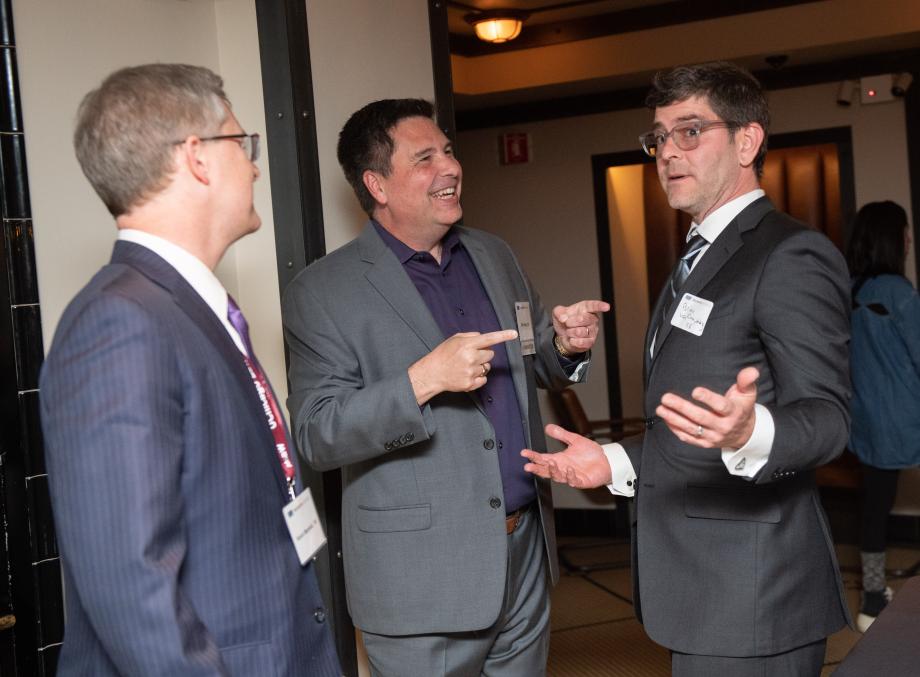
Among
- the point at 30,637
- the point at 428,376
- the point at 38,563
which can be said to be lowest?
the point at 30,637

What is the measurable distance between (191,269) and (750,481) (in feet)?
3.65

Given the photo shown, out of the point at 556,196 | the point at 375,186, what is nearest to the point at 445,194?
the point at 375,186

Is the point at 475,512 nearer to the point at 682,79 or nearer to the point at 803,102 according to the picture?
the point at 682,79

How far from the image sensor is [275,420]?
153 cm

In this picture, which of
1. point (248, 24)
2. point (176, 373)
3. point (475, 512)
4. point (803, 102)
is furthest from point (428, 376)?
point (803, 102)

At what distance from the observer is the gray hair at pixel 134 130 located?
54.7 inches

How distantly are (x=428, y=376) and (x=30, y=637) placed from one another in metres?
1.05

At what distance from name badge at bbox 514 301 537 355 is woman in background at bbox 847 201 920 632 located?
2.68 meters

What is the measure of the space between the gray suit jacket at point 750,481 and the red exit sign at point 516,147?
4.86 metres

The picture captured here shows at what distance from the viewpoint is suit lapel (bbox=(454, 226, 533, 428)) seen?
2.45 meters

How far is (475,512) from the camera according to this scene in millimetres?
2262

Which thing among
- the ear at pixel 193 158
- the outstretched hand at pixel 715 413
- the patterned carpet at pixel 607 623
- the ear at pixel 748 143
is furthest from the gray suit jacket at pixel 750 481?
the patterned carpet at pixel 607 623

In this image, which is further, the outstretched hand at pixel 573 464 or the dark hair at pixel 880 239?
the dark hair at pixel 880 239

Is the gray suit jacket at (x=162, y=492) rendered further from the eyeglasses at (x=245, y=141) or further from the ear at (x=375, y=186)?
the ear at (x=375, y=186)
